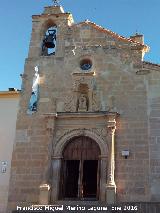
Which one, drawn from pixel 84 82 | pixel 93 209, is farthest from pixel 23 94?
pixel 93 209

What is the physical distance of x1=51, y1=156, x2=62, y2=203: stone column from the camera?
1305 cm

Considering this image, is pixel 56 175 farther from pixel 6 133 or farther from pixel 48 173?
pixel 6 133

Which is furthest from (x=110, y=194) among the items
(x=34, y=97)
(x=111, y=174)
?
(x=34, y=97)

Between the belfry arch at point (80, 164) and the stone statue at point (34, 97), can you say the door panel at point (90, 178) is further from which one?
the stone statue at point (34, 97)

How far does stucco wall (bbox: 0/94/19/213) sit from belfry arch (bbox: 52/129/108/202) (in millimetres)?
1683

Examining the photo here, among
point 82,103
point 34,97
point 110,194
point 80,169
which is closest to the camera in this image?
point 110,194

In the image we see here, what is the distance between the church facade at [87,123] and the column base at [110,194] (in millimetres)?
30

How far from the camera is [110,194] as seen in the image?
1262 cm

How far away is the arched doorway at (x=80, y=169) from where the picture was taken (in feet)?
43.6

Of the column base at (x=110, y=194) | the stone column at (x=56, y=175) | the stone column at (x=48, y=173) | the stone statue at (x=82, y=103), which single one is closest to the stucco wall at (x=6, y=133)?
the stone column at (x=48, y=173)

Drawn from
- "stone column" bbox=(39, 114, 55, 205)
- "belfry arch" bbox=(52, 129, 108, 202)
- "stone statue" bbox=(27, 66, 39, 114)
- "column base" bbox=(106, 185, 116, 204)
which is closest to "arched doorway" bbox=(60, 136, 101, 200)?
"belfry arch" bbox=(52, 129, 108, 202)

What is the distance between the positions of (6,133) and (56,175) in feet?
8.16

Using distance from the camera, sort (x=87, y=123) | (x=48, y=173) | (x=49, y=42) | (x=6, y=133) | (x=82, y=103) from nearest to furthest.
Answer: (x=48, y=173)
(x=87, y=123)
(x=82, y=103)
(x=6, y=133)
(x=49, y=42)

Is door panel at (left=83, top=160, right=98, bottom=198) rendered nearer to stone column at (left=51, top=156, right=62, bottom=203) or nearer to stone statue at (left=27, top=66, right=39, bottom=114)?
stone column at (left=51, top=156, right=62, bottom=203)
